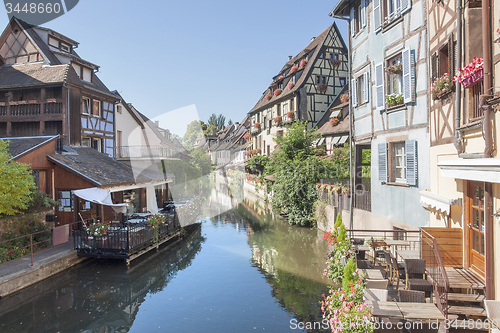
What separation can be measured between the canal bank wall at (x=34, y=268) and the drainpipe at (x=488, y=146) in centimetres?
1068

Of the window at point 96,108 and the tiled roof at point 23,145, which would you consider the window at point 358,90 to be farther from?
the window at point 96,108

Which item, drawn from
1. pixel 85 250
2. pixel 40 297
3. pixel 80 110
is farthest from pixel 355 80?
pixel 80 110

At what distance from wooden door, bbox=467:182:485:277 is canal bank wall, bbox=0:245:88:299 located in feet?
35.6

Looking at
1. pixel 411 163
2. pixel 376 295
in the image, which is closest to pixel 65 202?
pixel 376 295

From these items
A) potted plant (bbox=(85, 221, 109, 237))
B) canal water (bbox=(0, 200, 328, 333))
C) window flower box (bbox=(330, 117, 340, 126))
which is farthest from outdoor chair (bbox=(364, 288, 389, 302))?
window flower box (bbox=(330, 117, 340, 126))

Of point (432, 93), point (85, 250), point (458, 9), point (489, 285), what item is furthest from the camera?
point (85, 250)

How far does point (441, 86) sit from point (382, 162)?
3.77 meters

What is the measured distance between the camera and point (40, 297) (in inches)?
354

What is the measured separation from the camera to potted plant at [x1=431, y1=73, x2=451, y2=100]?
7.78m

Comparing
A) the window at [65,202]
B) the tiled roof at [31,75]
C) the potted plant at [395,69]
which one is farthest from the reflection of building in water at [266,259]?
the tiled roof at [31,75]

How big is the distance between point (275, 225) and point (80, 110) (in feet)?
40.6

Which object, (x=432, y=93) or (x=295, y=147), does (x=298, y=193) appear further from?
(x=432, y=93)

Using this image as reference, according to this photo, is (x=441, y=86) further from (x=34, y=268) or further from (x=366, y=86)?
(x=34, y=268)

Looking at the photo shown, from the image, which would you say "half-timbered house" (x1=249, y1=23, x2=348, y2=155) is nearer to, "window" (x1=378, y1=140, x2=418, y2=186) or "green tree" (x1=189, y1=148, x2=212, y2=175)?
"green tree" (x1=189, y1=148, x2=212, y2=175)
